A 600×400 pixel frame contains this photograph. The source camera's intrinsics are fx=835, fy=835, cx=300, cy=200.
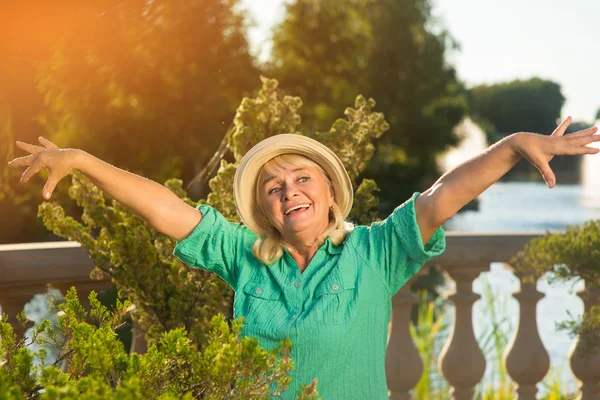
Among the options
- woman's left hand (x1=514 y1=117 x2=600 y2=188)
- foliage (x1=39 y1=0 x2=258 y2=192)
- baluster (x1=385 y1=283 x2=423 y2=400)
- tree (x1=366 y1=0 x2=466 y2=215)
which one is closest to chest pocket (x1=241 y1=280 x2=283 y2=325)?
woman's left hand (x1=514 y1=117 x2=600 y2=188)

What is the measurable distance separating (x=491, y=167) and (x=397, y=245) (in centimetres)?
34

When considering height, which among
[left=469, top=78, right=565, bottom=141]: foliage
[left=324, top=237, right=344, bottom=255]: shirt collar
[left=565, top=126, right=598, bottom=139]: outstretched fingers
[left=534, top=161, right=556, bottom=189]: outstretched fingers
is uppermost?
[left=469, top=78, right=565, bottom=141]: foliage

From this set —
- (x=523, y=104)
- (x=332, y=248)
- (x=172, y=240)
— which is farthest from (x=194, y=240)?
(x=523, y=104)

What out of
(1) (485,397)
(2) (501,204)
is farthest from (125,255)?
(2) (501,204)

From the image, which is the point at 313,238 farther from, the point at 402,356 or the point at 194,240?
the point at 402,356

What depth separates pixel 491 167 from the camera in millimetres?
2092

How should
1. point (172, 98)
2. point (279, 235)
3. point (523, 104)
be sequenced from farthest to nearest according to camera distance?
point (523, 104), point (172, 98), point (279, 235)

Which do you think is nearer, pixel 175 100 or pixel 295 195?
pixel 295 195

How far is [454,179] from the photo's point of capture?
2135mm

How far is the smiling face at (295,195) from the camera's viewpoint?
230 centimetres

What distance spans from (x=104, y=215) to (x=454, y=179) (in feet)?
4.29

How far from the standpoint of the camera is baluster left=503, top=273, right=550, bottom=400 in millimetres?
3795

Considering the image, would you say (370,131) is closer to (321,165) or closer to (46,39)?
(321,165)

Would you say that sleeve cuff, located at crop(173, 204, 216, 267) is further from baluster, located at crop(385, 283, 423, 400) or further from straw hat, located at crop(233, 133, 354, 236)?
baluster, located at crop(385, 283, 423, 400)
